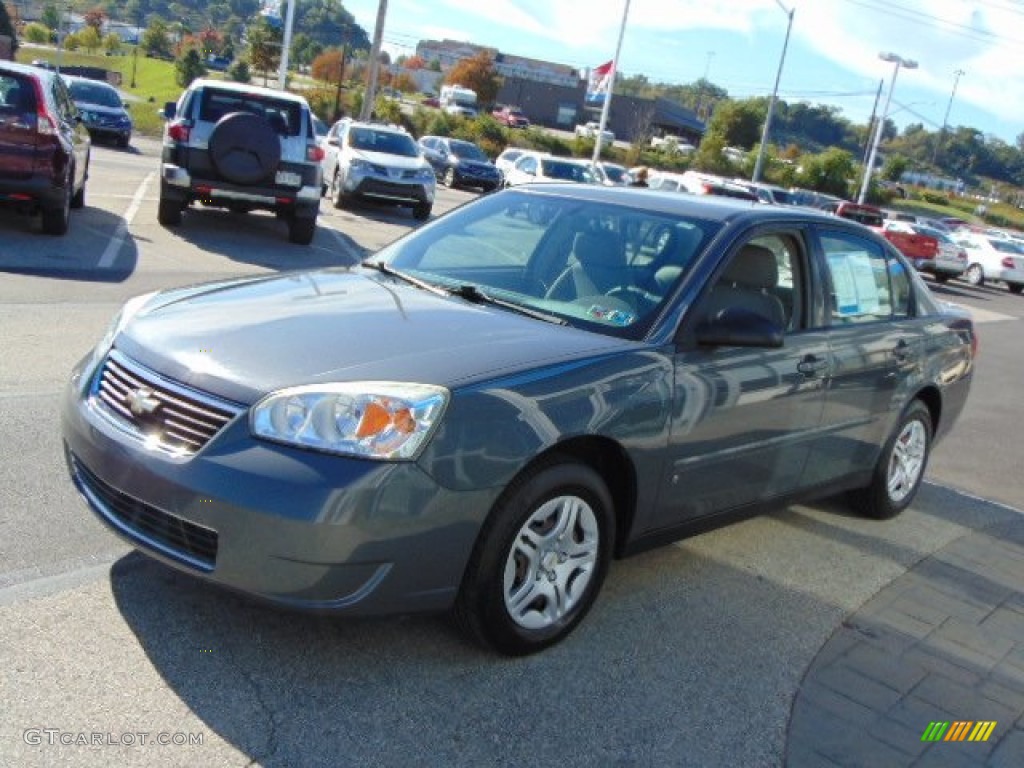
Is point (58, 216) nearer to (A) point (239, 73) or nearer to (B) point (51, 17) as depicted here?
(A) point (239, 73)

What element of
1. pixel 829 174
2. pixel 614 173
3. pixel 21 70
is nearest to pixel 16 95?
pixel 21 70

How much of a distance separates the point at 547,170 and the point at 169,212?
16.8m

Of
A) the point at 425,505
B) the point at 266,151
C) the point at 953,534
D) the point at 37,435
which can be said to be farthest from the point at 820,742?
the point at 266,151

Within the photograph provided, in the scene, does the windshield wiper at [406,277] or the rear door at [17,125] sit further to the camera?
the rear door at [17,125]

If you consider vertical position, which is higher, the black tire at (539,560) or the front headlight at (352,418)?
the front headlight at (352,418)

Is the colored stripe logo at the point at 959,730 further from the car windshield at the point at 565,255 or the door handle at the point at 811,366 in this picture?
the car windshield at the point at 565,255

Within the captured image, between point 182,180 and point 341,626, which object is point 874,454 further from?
point 182,180

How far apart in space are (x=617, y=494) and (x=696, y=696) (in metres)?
0.76

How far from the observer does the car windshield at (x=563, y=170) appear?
29.6 meters

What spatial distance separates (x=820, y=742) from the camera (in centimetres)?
350

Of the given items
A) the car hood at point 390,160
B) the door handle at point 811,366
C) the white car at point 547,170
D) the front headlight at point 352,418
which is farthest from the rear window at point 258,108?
the white car at point 547,170

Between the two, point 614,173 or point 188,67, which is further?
point 188,67

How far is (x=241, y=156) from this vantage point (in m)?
13.5

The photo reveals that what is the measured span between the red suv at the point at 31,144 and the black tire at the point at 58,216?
0.01 metres
